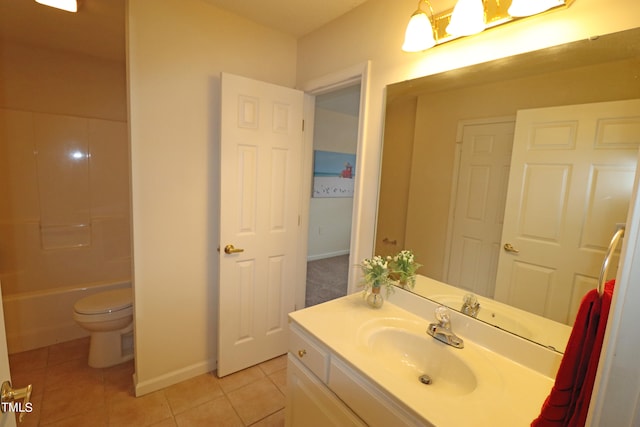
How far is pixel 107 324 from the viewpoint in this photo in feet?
6.89

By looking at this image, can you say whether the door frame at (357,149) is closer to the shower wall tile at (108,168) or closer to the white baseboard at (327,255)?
the shower wall tile at (108,168)

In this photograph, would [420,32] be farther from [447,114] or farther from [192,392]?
[192,392]

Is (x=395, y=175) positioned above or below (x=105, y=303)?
above

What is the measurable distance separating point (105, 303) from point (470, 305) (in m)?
2.39

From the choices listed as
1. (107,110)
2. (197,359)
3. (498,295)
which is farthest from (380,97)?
(107,110)

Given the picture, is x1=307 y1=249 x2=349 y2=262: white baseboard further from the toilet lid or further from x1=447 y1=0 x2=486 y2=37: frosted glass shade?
x1=447 y1=0 x2=486 y2=37: frosted glass shade

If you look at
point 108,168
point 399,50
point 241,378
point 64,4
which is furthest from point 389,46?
point 108,168

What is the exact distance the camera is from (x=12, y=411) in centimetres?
71

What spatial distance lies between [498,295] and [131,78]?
215cm

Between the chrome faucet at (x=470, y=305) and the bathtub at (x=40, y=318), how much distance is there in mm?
3014

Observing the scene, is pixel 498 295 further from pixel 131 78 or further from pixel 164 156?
pixel 131 78

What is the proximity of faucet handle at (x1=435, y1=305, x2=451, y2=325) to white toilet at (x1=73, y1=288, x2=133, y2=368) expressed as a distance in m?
2.12

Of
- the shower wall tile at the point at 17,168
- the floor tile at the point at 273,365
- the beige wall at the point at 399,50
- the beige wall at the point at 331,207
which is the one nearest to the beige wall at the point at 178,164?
the floor tile at the point at 273,365

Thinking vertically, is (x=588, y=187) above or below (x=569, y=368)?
above
